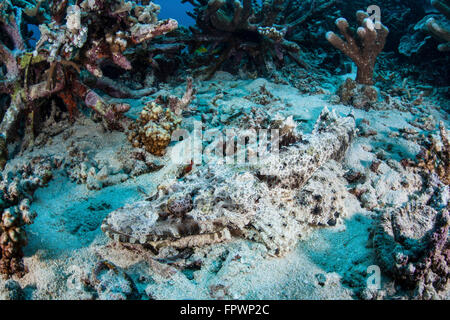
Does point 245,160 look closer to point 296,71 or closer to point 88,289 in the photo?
point 88,289

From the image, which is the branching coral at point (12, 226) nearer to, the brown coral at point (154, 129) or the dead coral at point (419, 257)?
the brown coral at point (154, 129)

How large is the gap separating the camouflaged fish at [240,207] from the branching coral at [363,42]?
14.3ft

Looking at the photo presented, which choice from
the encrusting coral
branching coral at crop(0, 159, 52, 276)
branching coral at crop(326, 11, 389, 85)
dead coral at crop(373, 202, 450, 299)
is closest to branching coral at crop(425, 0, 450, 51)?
branching coral at crop(326, 11, 389, 85)

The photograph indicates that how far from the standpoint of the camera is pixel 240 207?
295 cm

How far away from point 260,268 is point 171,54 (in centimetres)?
673

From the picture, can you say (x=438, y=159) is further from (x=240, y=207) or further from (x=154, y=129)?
(x=154, y=129)

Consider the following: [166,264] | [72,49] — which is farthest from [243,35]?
[166,264]

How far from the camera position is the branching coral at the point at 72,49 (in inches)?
159

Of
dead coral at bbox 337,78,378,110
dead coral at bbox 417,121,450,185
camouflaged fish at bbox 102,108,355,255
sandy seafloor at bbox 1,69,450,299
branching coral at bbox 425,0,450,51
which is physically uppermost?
branching coral at bbox 425,0,450,51

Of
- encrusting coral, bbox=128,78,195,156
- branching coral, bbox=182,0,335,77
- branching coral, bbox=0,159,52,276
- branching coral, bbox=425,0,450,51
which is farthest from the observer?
branching coral, bbox=182,0,335,77

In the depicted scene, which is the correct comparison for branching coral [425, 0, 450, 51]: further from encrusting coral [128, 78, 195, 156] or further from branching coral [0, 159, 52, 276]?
branching coral [0, 159, 52, 276]

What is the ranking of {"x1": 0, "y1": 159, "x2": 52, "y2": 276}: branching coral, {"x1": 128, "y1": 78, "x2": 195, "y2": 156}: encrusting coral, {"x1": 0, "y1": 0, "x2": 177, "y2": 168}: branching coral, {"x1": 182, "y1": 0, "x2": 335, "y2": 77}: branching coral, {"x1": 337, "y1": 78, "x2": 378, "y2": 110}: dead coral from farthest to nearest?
{"x1": 182, "y1": 0, "x2": 335, "y2": 77}: branching coral
{"x1": 337, "y1": 78, "x2": 378, "y2": 110}: dead coral
{"x1": 128, "y1": 78, "x2": 195, "y2": 156}: encrusting coral
{"x1": 0, "y1": 0, "x2": 177, "y2": 168}: branching coral
{"x1": 0, "y1": 159, "x2": 52, "y2": 276}: branching coral

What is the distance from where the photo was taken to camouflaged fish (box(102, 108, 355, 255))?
2.79 meters

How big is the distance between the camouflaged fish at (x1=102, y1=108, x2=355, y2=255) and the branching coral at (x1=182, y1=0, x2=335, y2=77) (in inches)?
195
